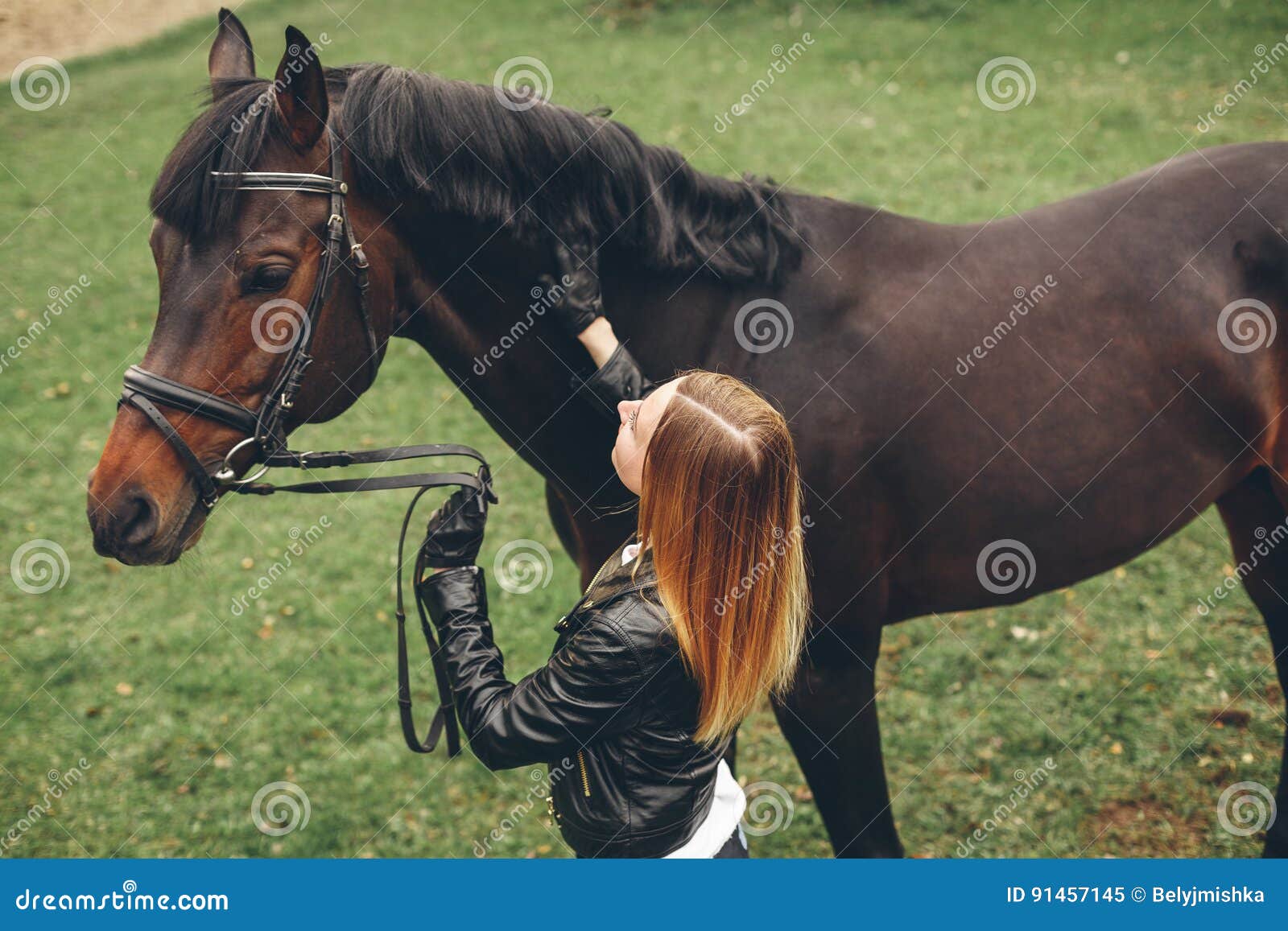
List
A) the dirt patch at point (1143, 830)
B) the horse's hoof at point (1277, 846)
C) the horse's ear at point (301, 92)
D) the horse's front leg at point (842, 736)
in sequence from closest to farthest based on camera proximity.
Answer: the horse's ear at point (301, 92), the horse's front leg at point (842, 736), the horse's hoof at point (1277, 846), the dirt patch at point (1143, 830)

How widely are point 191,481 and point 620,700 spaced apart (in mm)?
1221

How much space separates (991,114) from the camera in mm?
10406

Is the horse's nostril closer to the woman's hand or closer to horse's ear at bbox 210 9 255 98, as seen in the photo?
the woman's hand

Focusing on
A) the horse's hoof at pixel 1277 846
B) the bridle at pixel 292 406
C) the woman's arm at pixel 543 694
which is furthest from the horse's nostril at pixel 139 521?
the horse's hoof at pixel 1277 846

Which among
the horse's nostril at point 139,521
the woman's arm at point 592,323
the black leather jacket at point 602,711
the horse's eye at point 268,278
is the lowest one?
the horse's nostril at point 139,521

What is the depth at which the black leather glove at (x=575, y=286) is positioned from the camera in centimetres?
248

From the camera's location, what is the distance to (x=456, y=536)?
218 centimetres

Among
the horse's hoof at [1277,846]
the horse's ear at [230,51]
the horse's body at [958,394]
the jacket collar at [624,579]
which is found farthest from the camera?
the horse's hoof at [1277,846]

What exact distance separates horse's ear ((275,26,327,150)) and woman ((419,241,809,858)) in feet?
3.28

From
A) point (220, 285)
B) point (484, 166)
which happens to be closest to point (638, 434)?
point (484, 166)

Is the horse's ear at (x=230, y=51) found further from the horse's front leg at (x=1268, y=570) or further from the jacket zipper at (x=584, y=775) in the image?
the horse's front leg at (x=1268, y=570)

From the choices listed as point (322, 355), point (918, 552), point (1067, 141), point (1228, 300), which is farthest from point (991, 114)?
point (322, 355)

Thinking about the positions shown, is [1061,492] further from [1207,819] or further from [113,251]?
[113,251]

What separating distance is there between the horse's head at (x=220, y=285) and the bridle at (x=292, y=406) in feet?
0.05
